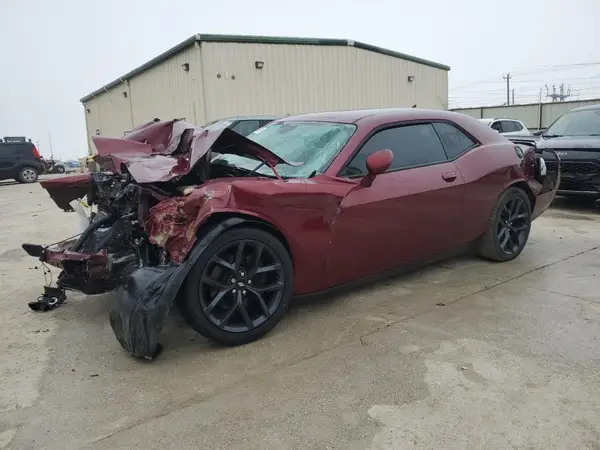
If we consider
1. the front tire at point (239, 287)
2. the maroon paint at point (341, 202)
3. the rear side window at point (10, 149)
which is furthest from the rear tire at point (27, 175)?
the front tire at point (239, 287)

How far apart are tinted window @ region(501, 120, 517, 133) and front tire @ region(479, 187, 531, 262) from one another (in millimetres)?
11290

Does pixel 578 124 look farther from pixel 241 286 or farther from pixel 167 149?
pixel 241 286

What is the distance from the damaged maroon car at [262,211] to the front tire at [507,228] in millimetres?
116

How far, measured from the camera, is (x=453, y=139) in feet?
14.4

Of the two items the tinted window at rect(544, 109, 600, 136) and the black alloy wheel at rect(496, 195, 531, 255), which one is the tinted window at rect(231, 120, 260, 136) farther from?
the black alloy wheel at rect(496, 195, 531, 255)

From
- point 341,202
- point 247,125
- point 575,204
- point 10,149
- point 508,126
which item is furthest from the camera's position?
point 10,149

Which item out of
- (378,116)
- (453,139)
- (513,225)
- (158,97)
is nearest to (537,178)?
(513,225)

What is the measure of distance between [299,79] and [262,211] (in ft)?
45.8

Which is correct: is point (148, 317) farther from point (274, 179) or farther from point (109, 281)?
point (274, 179)

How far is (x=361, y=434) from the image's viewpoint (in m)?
2.22

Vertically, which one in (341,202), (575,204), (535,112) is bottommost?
(575,204)

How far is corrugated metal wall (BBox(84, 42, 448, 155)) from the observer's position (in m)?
14.6

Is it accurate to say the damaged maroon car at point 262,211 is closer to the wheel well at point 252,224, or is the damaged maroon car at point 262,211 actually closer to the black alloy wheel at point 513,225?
the wheel well at point 252,224

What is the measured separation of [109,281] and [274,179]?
1.33 metres
